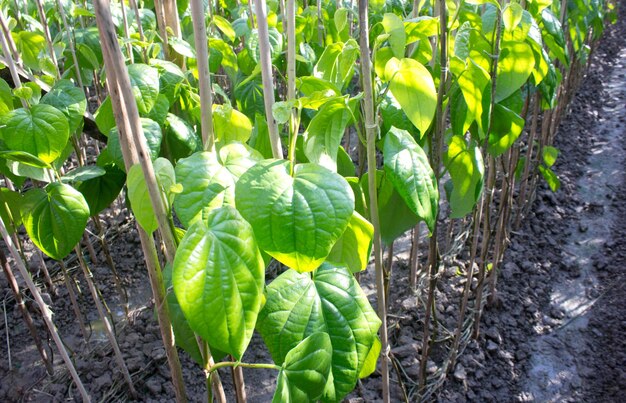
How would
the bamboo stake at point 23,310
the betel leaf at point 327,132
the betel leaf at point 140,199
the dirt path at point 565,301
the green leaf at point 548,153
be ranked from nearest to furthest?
1. the betel leaf at point 140,199
2. the betel leaf at point 327,132
3. the bamboo stake at point 23,310
4. the dirt path at point 565,301
5. the green leaf at point 548,153

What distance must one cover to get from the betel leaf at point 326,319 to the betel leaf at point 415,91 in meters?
0.26

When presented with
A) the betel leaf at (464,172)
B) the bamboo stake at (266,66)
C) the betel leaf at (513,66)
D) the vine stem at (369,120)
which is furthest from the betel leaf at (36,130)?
the betel leaf at (513,66)

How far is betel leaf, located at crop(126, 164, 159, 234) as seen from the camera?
26.6 inches

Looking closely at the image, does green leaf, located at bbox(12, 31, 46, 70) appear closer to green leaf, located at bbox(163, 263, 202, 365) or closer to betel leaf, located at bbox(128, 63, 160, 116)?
betel leaf, located at bbox(128, 63, 160, 116)

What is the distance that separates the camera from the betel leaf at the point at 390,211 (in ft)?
3.45

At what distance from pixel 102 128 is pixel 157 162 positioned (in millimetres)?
481

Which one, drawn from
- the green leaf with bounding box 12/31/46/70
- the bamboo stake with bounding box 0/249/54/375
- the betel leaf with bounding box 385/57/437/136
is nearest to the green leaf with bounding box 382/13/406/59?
the betel leaf with bounding box 385/57/437/136

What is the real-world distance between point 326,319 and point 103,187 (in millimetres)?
603

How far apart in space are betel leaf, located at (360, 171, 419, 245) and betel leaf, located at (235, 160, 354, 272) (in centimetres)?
37

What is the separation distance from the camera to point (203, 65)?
2.34 feet

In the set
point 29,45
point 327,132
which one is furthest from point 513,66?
point 29,45

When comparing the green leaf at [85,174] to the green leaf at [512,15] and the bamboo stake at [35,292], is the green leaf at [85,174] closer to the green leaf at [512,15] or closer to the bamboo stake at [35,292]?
the bamboo stake at [35,292]

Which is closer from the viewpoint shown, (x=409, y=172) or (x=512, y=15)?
(x=409, y=172)

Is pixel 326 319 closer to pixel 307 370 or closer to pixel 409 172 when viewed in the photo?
pixel 307 370
